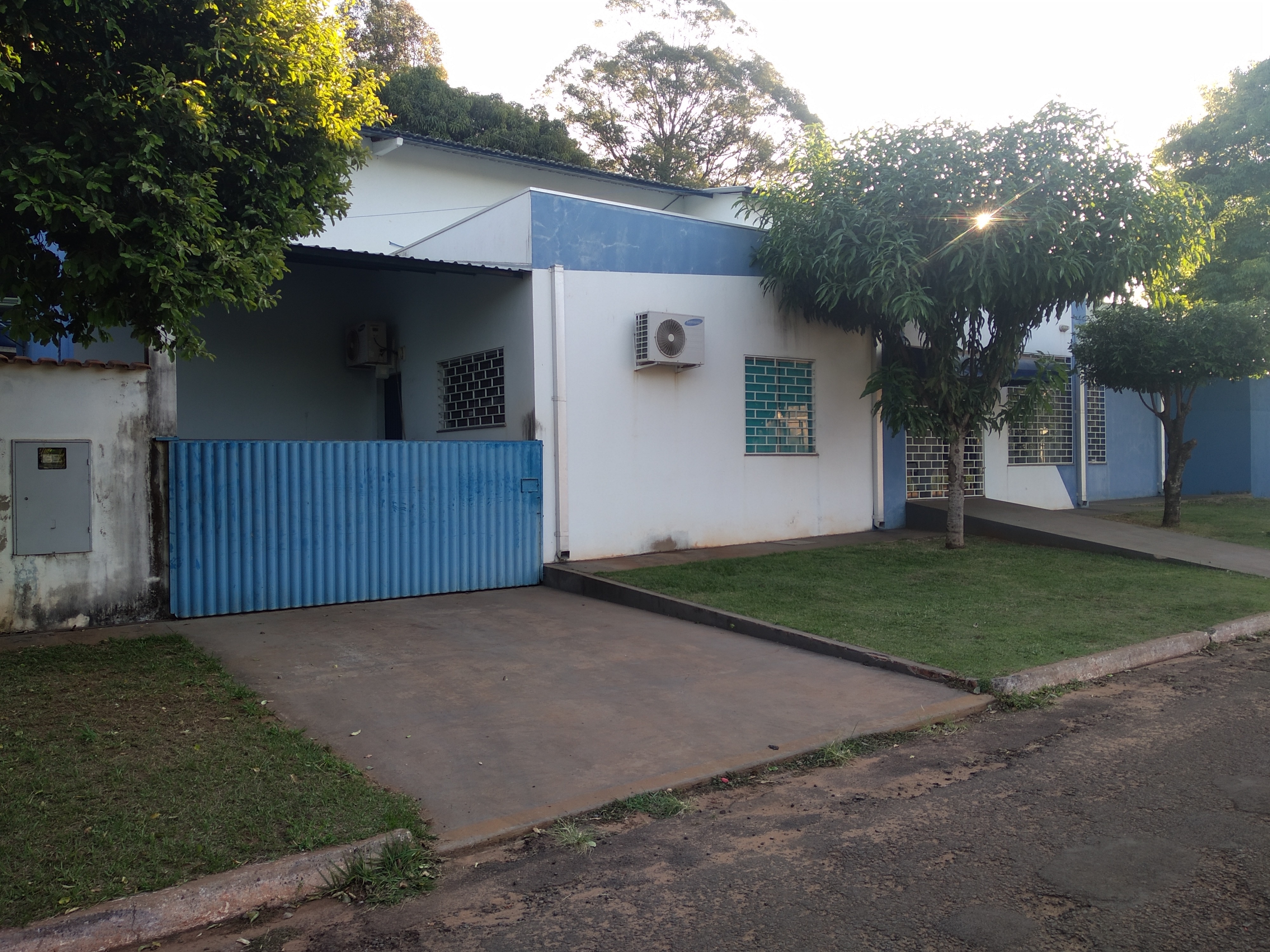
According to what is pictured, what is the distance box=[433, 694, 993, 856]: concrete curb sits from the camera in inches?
158

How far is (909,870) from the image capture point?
360 cm

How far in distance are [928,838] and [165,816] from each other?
128 inches

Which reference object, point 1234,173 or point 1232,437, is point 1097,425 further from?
point 1234,173

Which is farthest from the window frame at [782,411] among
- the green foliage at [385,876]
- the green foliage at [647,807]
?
the green foliage at [385,876]

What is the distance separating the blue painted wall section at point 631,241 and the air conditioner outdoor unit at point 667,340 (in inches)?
26.8

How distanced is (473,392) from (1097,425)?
12578 millimetres

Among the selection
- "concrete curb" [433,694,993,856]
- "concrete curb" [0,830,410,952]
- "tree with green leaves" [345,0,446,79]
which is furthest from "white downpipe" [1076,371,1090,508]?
"tree with green leaves" [345,0,446,79]

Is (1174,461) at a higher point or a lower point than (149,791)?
higher

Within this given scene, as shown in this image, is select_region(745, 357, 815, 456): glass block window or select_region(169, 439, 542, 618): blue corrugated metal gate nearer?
select_region(169, 439, 542, 618): blue corrugated metal gate

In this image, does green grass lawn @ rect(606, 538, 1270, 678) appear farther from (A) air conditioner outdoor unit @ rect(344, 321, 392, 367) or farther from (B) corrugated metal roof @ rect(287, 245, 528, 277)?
(A) air conditioner outdoor unit @ rect(344, 321, 392, 367)

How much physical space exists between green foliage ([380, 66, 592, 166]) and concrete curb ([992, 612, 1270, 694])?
16962 mm

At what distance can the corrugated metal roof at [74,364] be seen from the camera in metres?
7.38

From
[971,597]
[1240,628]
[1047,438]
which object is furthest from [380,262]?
[1047,438]

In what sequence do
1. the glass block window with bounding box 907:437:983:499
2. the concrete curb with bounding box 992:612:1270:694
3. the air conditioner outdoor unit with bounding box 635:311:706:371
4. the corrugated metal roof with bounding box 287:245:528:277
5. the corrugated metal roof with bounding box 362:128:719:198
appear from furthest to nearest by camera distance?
the corrugated metal roof with bounding box 362:128:719:198
the glass block window with bounding box 907:437:983:499
the air conditioner outdoor unit with bounding box 635:311:706:371
the corrugated metal roof with bounding box 287:245:528:277
the concrete curb with bounding box 992:612:1270:694
